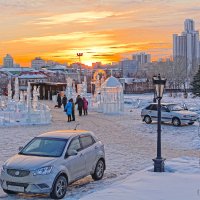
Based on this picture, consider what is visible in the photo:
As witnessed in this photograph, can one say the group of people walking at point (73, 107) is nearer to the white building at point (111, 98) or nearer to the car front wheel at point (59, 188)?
the white building at point (111, 98)

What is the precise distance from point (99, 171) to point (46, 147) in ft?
6.57

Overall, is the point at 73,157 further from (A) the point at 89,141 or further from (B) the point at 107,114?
(B) the point at 107,114

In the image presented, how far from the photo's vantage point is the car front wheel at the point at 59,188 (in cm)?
1222

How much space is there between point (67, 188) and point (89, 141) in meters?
1.59

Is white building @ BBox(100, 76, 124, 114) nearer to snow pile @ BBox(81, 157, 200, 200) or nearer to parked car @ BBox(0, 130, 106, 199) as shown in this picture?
snow pile @ BBox(81, 157, 200, 200)

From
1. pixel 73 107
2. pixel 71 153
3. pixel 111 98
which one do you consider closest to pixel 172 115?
pixel 73 107

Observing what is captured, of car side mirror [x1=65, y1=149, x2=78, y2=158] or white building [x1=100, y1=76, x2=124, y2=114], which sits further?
white building [x1=100, y1=76, x2=124, y2=114]

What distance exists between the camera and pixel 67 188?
530 inches

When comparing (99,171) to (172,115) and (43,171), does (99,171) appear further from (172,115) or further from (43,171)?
(172,115)

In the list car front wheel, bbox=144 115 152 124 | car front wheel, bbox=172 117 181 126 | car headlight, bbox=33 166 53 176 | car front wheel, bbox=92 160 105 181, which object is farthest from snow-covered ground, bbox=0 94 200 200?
car headlight, bbox=33 166 53 176

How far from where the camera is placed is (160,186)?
1249 centimetres

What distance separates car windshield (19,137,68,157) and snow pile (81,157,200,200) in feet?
5.70

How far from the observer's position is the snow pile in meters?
11.3

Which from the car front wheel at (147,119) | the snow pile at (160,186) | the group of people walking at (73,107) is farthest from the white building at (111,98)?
the snow pile at (160,186)
